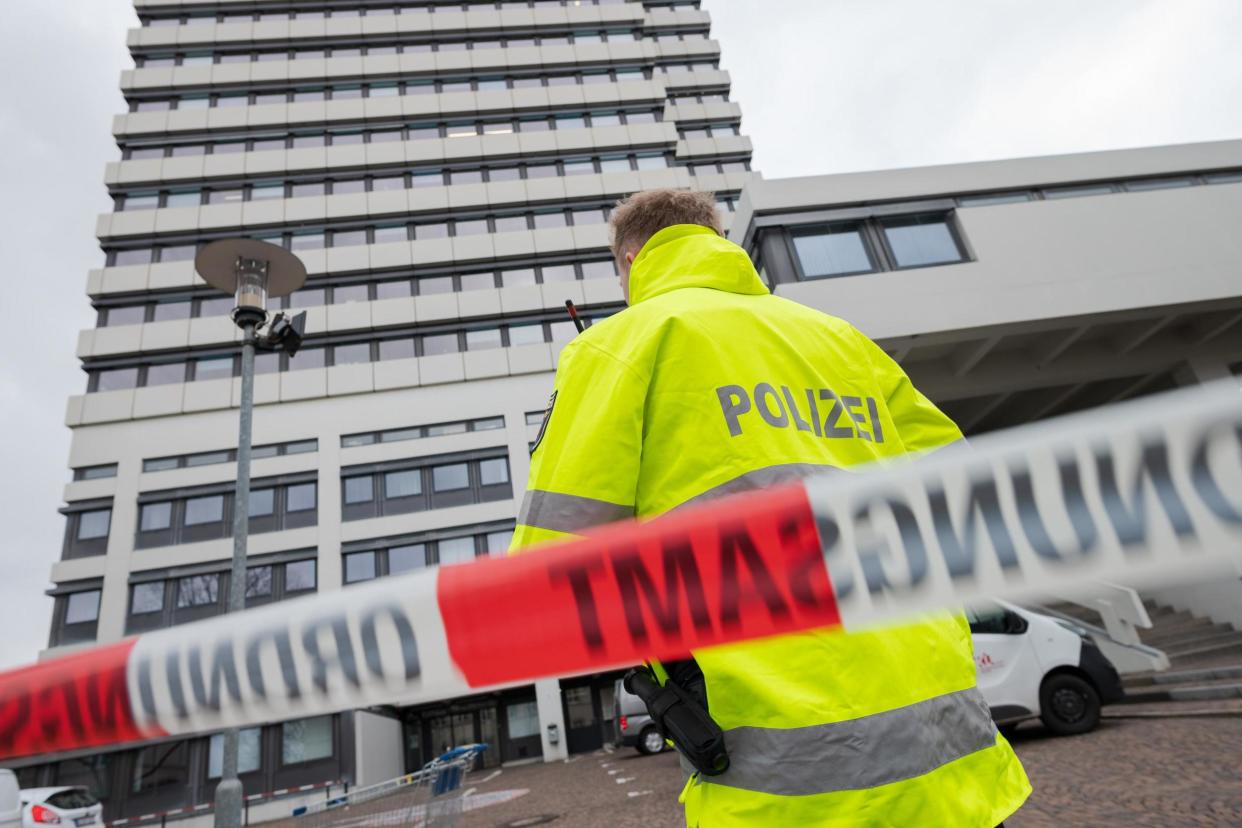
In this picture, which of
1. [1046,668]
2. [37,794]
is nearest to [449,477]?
[37,794]

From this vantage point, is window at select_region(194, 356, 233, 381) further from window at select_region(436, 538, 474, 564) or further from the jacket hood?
the jacket hood

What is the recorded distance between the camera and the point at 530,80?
38.1 m

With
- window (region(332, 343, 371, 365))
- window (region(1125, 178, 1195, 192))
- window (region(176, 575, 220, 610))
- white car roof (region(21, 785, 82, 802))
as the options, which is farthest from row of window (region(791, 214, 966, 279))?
window (region(176, 575, 220, 610))

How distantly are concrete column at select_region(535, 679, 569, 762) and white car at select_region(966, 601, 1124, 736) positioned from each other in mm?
19895

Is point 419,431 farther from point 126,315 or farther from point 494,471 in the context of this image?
point 126,315

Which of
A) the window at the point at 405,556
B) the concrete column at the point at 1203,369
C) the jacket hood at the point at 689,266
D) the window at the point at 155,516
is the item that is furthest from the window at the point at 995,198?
the window at the point at 155,516

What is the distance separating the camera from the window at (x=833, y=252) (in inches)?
403

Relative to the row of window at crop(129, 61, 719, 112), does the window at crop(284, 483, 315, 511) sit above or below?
below

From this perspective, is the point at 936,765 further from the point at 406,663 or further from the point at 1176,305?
the point at 1176,305

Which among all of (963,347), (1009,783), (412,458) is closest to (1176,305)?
(963,347)

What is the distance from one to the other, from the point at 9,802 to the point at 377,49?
40390 mm

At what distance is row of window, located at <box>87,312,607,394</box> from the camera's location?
2806 centimetres

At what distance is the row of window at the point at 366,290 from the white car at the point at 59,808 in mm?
22910

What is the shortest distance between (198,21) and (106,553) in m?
30.9
